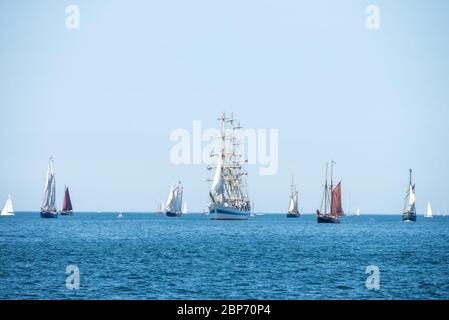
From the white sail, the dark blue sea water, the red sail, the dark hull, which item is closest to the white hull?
the white sail

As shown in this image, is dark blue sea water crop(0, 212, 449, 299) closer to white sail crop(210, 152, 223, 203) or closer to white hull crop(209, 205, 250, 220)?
white sail crop(210, 152, 223, 203)

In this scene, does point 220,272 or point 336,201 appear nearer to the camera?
point 220,272

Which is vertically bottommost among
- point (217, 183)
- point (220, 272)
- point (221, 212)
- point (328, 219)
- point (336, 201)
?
point (220, 272)

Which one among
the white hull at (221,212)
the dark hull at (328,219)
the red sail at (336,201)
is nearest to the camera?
the red sail at (336,201)

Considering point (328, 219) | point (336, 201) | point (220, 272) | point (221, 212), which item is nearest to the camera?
point (220, 272)

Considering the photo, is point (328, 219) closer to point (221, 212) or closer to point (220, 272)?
point (221, 212)

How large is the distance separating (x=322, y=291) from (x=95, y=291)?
14.8 metres

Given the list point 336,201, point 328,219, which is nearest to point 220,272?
point 336,201

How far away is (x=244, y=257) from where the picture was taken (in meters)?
70.0

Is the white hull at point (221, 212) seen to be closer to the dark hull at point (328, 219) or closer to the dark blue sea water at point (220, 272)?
the dark hull at point (328, 219)

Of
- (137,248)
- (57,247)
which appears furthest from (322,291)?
(57,247)

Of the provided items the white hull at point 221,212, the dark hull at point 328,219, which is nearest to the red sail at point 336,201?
the dark hull at point 328,219

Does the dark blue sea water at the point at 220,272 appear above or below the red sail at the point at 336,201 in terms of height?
below
